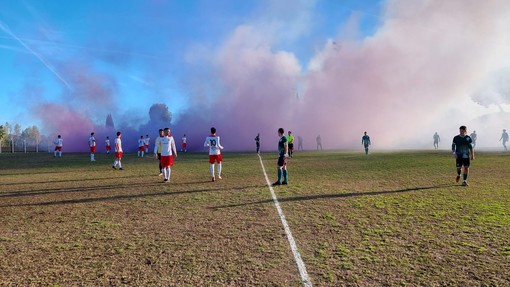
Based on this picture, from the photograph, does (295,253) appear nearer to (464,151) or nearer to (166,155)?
(464,151)

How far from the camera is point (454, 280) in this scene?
472 centimetres

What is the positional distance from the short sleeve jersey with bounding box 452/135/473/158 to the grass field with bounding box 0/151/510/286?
1.29 m

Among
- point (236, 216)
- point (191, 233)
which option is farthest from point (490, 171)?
point (191, 233)

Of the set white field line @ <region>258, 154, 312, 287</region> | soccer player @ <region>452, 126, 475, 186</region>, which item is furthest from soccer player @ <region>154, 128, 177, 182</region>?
soccer player @ <region>452, 126, 475, 186</region>

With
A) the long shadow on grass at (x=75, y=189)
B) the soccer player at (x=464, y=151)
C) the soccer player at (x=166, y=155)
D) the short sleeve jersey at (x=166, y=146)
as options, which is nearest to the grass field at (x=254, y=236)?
the long shadow on grass at (x=75, y=189)

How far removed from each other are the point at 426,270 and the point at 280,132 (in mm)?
8762

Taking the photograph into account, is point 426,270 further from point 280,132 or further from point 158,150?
point 158,150

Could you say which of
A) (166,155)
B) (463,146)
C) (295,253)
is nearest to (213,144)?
(166,155)

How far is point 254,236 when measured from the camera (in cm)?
684

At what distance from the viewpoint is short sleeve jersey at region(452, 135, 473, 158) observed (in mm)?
12992

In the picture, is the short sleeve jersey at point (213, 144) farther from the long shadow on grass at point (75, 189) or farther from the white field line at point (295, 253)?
the white field line at point (295, 253)

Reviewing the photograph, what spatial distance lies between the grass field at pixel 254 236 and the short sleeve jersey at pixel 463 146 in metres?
1.29

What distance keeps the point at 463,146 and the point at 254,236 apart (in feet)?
34.3

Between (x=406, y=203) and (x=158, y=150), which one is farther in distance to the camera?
(x=158, y=150)
